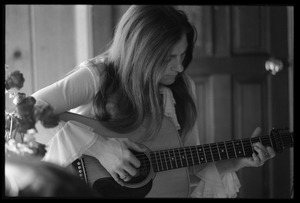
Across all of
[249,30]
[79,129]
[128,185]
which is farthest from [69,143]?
[249,30]

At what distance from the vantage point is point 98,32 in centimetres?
110

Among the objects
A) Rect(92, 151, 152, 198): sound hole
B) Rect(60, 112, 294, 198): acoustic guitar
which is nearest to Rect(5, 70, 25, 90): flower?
Rect(60, 112, 294, 198): acoustic guitar

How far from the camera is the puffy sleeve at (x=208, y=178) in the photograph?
1.04m

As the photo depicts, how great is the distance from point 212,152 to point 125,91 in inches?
8.8

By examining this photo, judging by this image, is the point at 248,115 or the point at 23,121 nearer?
the point at 23,121

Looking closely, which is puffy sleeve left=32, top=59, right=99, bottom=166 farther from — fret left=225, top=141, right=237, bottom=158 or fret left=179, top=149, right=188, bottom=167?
fret left=225, top=141, right=237, bottom=158

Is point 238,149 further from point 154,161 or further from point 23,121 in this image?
point 23,121

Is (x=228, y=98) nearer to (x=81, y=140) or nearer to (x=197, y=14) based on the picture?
(x=197, y=14)

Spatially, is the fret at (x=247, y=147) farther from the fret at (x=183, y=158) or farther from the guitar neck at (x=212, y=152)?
the fret at (x=183, y=158)

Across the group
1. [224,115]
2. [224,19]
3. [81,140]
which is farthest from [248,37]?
[81,140]

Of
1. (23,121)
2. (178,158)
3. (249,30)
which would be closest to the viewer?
(23,121)

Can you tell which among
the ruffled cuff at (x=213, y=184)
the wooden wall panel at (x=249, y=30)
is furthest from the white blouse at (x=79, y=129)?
the wooden wall panel at (x=249, y=30)

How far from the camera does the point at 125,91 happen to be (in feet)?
3.26

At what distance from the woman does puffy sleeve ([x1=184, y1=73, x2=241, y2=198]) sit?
0.05 ft
